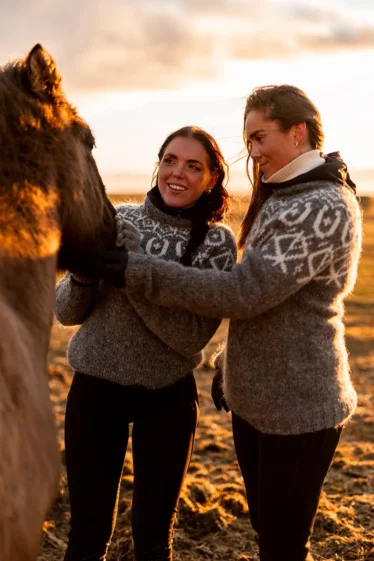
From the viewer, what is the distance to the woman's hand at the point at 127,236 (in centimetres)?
310

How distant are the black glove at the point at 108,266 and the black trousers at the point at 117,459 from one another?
0.64 m

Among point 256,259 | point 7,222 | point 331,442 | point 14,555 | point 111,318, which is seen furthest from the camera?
point 111,318

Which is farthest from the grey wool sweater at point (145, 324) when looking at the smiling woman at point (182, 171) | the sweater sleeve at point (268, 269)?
the sweater sleeve at point (268, 269)

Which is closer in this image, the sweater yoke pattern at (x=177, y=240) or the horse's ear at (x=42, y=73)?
the horse's ear at (x=42, y=73)

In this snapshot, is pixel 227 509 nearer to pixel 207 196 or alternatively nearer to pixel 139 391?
pixel 139 391

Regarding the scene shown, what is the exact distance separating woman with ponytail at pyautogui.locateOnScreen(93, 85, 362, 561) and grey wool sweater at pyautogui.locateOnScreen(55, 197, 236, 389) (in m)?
0.29

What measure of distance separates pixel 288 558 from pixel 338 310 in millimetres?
1100

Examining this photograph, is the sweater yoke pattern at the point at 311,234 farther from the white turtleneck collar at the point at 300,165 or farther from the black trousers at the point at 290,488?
the black trousers at the point at 290,488

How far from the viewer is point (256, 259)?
2766 millimetres

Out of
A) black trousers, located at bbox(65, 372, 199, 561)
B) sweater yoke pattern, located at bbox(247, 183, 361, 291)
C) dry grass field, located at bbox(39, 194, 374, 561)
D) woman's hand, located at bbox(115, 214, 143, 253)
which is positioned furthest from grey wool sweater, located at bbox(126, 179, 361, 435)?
→ dry grass field, located at bbox(39, 194, 374, 561)

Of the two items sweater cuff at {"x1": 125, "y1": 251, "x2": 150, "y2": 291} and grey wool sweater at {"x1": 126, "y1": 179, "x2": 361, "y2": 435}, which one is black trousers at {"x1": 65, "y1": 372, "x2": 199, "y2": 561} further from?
sweater cuff at {"x1": 125, "y1": 251, "x2": 150, "y2": 291}

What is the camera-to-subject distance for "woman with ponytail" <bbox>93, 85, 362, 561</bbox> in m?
2.75

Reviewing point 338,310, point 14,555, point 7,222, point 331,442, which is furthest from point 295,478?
point 7,222

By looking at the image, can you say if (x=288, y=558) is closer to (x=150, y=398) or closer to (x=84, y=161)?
(x=150, y=398)
